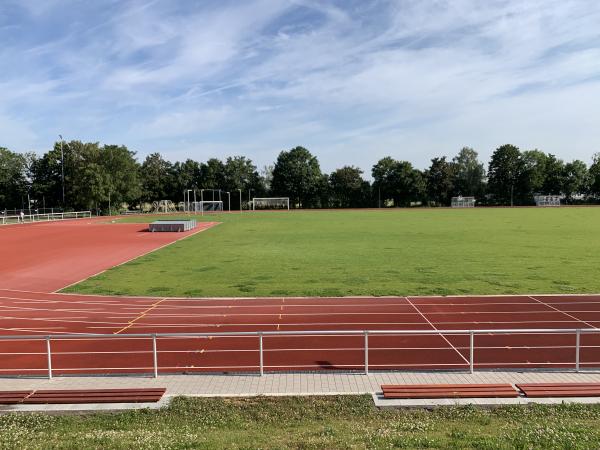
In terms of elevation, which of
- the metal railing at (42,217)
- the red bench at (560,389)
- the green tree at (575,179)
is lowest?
the red bench at (560,389)

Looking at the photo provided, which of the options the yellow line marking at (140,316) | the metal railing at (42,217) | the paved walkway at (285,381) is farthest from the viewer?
the metal railing at (42,217)

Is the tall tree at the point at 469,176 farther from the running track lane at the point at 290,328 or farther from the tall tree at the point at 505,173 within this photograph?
the running track lane at the point at 290,328

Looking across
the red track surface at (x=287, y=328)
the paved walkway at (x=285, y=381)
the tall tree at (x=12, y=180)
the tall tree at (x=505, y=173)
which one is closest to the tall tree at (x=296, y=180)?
the tall tree at (x=505, y=173)

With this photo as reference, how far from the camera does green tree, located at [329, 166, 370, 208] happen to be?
4459 inches

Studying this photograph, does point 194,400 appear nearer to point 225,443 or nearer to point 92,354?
point 225,443

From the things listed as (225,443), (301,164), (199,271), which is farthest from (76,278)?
(301,164)

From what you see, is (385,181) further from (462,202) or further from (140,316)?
(140,316)

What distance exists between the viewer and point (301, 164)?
11600 centimetres

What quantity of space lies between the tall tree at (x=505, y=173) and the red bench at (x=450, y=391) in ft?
373

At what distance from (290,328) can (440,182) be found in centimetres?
10552

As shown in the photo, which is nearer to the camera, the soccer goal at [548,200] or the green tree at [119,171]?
the green tree at [119,171]

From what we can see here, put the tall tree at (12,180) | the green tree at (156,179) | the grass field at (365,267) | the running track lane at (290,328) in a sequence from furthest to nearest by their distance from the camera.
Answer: the green tree at (156,179) < the tall tree at (12,180) < the grass field at (365,267) < the running track lane at (290,328)

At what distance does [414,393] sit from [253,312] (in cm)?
745

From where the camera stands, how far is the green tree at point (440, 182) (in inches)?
4387
